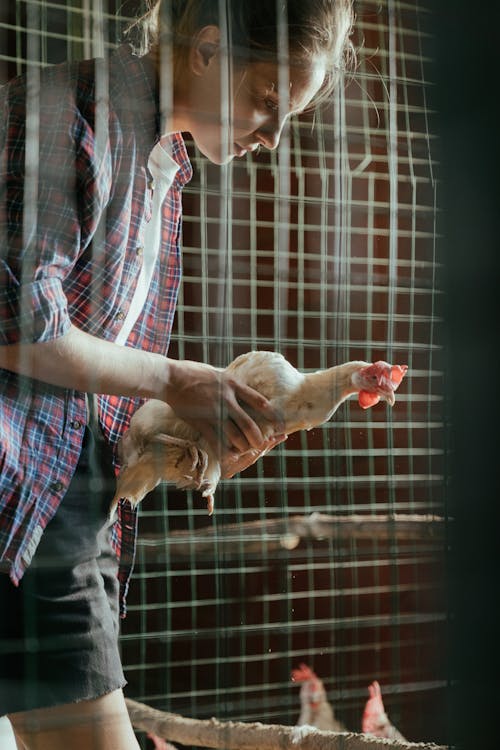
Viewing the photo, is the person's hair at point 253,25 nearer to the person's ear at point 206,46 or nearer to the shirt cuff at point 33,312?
the person's ear at point 206,46

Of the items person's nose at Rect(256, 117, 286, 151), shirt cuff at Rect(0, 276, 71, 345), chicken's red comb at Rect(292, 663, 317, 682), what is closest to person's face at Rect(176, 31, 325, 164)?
person's nose at Rect(256, 117, 286, 151)

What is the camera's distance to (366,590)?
0.69 m

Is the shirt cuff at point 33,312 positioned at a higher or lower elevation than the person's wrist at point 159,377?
higher

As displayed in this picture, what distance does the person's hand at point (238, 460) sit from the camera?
69cm

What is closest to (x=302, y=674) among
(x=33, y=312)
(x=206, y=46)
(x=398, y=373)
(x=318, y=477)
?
(x=318, y=477)

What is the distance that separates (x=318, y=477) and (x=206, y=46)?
358mm

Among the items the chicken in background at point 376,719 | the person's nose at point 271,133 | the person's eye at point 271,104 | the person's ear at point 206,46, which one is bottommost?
the chicken in background at point 376,719

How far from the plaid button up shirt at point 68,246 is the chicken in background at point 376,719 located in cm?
22

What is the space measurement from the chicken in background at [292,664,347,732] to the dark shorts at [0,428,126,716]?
0.16 metres

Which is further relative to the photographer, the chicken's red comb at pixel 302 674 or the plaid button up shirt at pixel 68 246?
the chicken's red comb at pixel 302 674

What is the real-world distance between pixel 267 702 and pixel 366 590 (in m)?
0.13

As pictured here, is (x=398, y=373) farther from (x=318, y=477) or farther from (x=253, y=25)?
(x=253, y=25)

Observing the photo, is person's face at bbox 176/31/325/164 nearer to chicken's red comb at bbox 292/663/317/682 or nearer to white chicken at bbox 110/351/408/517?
white chicken at bbox 110/351/408/517

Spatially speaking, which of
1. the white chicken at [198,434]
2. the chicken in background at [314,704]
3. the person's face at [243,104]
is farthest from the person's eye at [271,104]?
the chicken in background at [314,704]
